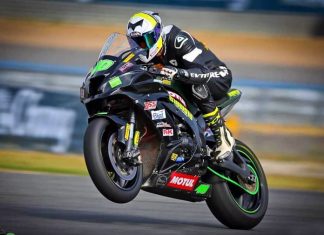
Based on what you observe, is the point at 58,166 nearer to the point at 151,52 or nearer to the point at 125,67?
the point at 151,52

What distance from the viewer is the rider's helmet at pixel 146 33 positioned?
646cm

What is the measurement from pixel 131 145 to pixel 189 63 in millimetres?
1060

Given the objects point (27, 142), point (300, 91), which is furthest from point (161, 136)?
point (300, 91)

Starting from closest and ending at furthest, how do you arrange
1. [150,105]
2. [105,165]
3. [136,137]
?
[105,165] → [136,137] → [150,105]

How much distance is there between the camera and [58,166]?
1142cm

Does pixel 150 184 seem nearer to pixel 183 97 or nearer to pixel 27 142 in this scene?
pixel 183 97

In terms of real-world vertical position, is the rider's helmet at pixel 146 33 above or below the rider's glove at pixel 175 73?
above

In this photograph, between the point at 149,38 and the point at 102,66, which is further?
the point at 149,38

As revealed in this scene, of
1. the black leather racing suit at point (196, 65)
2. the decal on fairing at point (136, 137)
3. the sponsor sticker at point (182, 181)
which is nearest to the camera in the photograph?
the decal on fairing at point (136, 137)

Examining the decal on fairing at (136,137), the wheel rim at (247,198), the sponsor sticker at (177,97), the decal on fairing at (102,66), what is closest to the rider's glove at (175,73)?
the sponsor sticker at (177,97)

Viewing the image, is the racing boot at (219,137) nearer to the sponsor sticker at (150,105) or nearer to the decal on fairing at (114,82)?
the sponsor sticker at (150,105)

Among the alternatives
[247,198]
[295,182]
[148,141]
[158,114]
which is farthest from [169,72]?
[295,182]

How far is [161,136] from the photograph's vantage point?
652 centimetres

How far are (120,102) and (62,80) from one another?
235 inches
